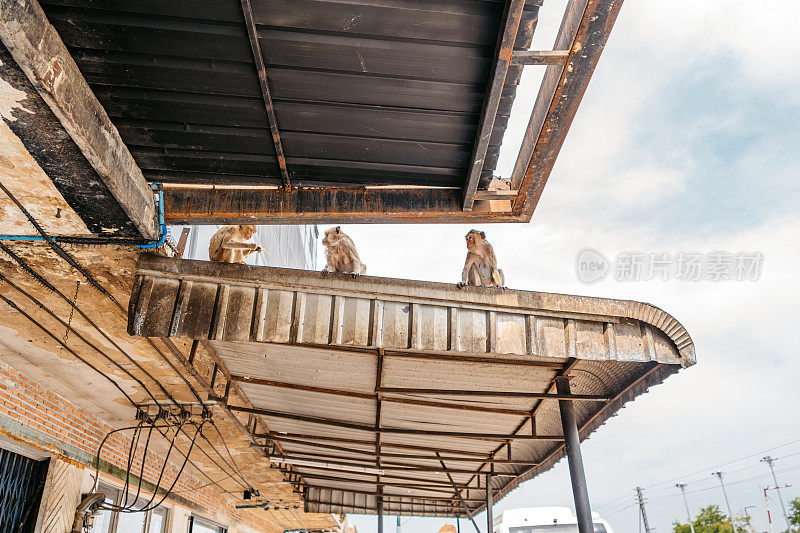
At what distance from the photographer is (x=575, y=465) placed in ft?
19.9

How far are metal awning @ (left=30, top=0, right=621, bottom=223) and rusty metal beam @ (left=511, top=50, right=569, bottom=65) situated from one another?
1 cm

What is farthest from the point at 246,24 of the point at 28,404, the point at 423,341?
the point at 28,404

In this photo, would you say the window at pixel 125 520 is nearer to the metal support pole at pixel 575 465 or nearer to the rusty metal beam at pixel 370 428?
the rusty metal beam at pixel 370 428

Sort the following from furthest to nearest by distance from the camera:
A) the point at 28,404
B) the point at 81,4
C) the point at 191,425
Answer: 1. the point at 191,425
2. the point at 28,404
3. the point at 81,4

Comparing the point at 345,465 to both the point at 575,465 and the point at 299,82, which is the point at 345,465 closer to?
the point at 575,465

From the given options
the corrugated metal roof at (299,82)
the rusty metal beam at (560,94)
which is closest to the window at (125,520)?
the corrugated metal roof at (299,82)

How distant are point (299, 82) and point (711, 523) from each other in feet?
196

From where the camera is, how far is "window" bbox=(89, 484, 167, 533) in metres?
8.68

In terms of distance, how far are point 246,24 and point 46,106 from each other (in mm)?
1284

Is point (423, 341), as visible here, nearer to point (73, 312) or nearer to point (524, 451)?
point (73, 312)

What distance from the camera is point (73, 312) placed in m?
5.36

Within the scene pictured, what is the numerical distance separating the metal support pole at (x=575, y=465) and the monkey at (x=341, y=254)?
99.1 inches

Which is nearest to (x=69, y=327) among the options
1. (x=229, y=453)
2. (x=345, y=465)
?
(x=229, y=453)

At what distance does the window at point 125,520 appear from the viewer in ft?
28.5
